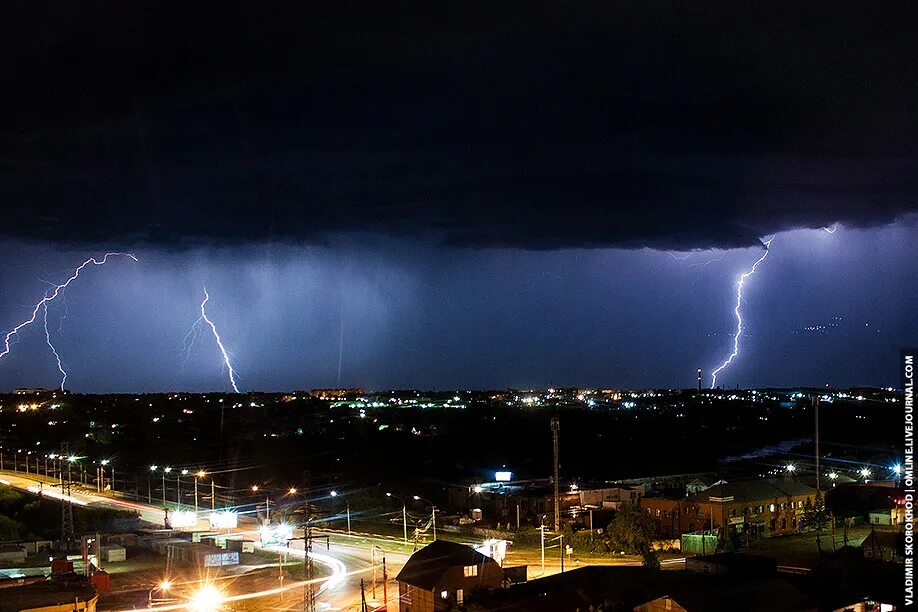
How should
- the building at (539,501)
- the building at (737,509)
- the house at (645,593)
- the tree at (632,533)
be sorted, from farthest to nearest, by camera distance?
the building at (539,501) < the building at (737,509) < the tree at (632,533) < the house at (645,593)

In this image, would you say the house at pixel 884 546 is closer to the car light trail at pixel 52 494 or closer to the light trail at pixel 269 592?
the light trail at pixel 269 592

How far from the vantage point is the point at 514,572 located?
15461 millimetres

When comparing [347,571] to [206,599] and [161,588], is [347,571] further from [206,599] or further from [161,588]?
[161,588]

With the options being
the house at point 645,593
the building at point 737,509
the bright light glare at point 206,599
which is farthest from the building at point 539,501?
the house at point 645,593

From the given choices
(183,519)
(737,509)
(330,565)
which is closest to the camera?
(330,565)

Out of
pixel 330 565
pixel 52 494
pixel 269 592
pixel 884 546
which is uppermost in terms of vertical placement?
pixel 884 546

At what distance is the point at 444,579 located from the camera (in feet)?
44.5

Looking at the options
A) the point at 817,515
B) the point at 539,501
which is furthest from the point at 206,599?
the point at 817,515

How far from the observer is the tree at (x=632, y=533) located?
19281 mm

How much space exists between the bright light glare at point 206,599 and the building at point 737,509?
10.3 metres

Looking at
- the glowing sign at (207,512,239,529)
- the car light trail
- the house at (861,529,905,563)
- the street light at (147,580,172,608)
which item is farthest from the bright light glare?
the car light trail

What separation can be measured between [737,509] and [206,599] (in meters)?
12.6

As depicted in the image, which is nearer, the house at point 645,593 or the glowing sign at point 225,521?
the house at point 645,593

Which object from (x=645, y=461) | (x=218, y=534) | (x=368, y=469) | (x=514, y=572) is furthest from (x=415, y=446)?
(x=514, y=572)
